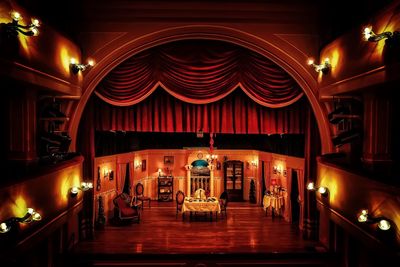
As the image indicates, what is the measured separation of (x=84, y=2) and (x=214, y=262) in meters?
5.64

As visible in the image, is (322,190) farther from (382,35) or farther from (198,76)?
(198,76)

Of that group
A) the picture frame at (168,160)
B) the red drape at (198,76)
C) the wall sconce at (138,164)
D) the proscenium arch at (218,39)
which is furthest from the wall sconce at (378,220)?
the picture frame at (168,160)

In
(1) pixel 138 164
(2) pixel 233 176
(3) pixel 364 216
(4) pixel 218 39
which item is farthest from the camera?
(2) pixel 233 176

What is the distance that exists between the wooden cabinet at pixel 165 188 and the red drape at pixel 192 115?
7066 mm

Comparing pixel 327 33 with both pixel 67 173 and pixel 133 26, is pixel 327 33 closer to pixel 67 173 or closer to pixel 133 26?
pixel 133 26

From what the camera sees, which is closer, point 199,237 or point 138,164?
point 199,237

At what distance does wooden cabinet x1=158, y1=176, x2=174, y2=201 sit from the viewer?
588 inches

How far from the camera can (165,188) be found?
15.1 meters

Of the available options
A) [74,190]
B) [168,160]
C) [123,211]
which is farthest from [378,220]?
[168,160]

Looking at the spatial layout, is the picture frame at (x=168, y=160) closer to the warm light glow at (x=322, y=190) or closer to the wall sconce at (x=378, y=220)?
the warm light glow at (x=322, y=190)

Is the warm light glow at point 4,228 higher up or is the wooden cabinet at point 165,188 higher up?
the warm light glow at point 4,228

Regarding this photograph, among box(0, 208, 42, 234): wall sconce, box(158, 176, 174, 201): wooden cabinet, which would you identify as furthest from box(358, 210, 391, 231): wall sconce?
box(158, 176, 174, 201): wooden cabinet

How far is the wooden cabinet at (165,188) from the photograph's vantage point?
14.9 metres

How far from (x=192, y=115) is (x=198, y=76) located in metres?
0.99
